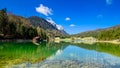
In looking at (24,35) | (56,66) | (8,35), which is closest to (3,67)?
(56,66)

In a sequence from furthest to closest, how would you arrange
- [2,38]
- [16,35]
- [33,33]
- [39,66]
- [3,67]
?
[33,33], [16,35], [2,38], [39,66], [3,67]

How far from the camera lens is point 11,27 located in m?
135

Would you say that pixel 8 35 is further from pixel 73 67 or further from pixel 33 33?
pixel 73 67

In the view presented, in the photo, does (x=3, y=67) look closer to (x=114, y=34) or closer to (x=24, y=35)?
(x=24, y=35)

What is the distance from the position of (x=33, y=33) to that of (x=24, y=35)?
16.9 metres

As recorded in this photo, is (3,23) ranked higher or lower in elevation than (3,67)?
higher

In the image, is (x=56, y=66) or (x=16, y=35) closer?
(x=56, y=66)

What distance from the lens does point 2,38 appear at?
401 feet

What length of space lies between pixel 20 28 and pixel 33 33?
86.8ft

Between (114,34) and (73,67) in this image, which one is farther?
(114,34)

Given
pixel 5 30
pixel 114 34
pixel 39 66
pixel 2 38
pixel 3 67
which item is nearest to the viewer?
pixel 3 67

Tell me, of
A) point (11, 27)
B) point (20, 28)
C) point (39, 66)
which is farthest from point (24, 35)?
point (39, 66)

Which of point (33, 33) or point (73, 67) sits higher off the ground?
point (33, 33)

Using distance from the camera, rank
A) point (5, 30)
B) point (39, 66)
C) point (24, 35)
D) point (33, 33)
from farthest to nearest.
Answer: point (33, 33) < point (24, 35) < point (5, 30) < point (39, 66)
